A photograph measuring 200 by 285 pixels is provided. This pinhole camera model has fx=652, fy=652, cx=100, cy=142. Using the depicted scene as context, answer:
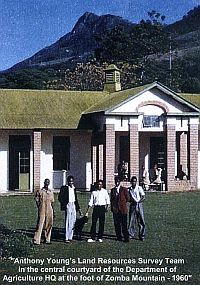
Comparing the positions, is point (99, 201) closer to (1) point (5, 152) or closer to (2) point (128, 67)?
(1) point (5, 152)

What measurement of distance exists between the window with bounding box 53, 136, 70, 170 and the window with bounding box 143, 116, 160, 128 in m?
2.80

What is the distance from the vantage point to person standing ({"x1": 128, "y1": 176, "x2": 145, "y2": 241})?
1138cm

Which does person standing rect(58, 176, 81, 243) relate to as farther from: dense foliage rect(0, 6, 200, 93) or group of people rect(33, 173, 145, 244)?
dense foliage rect(0, 6, 200, 93)

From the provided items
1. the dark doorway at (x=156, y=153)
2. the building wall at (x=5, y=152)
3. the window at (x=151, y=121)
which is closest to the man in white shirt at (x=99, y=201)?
the building wall at (x=5, y=152)

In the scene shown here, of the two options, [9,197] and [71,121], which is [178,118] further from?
[9,197]

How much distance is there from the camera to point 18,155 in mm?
22500

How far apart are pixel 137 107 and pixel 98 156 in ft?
7.08

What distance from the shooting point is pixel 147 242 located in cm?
1094

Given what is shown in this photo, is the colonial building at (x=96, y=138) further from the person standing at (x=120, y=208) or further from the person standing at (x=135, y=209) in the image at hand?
the person standing at (x=120, y=208)

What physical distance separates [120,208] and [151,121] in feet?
36.5

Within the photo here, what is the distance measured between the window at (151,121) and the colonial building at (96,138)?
0.03 meters

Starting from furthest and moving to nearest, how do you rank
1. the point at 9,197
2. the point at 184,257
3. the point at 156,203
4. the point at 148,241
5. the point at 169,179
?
1. the point at 169,179
2. the point at 9,197
3. the point at 156,203
4. the point at 148,241
5. the point at 184,257

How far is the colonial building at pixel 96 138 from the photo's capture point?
849 inches

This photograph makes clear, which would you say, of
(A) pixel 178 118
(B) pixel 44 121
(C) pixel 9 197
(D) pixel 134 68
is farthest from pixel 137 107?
(D) pixel 134 68
